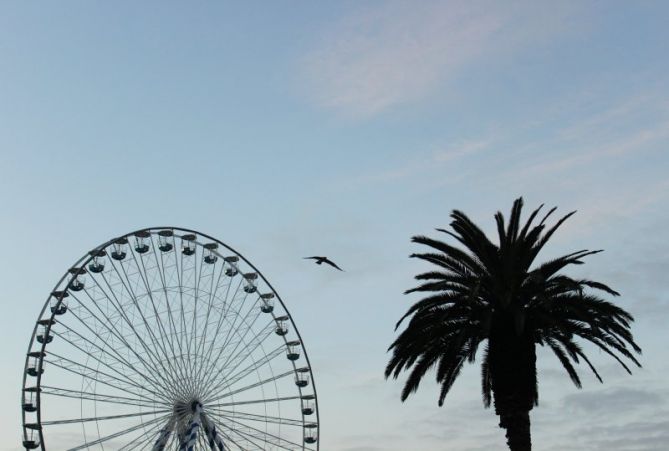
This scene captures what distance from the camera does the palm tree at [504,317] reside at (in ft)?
119

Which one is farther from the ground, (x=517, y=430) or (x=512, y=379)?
(x=512, y=379)

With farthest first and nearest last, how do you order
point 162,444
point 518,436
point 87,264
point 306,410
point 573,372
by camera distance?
1. point 306,410
2. point 87,264
3. point 162,444
4. point 573,372
5. point 518,436

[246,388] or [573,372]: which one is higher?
[246,388]

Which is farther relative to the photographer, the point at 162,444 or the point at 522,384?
the point at 162,444

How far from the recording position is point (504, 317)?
36.9 metres

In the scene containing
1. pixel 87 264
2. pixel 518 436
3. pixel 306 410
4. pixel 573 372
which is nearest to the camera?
pixel 518 436

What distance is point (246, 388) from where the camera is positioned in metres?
49.4

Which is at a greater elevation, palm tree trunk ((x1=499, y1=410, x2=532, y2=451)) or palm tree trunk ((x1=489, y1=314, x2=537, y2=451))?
palm tree trunk ((x1=489, y1=314, x2=537, y2=451))

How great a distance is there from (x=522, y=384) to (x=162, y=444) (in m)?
18.4

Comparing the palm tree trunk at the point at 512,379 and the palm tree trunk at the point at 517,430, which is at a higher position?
the palm tree trunk at the point at 512,379

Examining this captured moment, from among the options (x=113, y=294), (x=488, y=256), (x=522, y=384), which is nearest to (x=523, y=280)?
(x=488, y=256)

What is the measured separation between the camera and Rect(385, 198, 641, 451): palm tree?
119ft

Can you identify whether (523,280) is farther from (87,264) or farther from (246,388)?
(87,264)

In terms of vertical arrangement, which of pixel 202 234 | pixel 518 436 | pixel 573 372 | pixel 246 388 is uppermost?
pixel 202 234
